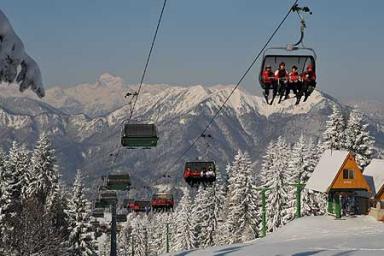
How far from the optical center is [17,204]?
5691 centimetres

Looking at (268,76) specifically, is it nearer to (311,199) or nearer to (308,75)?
(308,75)

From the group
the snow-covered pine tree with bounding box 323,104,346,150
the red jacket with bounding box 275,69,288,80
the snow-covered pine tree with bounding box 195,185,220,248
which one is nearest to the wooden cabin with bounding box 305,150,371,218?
the snow-covered pine tree with bounding box 323,104,346,150

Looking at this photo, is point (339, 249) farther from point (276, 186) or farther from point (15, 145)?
point (15, 145)

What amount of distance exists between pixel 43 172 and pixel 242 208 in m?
23.0

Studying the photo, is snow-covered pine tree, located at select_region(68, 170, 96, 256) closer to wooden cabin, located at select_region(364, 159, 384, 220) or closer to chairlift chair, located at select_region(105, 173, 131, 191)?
chairlift chair, located at select_region(105, 173, 131, 191)

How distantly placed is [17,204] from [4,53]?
50.1 m

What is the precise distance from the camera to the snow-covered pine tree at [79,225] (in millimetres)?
62219

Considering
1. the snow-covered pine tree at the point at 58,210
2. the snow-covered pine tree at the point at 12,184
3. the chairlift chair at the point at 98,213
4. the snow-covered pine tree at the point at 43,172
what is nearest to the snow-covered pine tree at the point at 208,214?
the chairlift chair at the point at 98,213

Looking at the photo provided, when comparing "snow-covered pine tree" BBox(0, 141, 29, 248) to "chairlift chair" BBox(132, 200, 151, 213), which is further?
"chairlift chair" BBox(132, 200, 151, 213)

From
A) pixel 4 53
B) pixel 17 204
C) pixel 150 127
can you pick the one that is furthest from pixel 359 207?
pixel 4 53

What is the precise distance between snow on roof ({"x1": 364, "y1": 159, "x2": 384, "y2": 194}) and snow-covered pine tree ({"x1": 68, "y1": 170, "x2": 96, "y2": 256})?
2920cm

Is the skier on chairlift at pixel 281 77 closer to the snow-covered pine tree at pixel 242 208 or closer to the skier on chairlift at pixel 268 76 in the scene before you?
the skier on chairlift at pixel 268 76

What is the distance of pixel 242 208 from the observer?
69.2 meters

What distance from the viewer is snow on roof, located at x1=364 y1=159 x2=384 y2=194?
48034 millimetres
